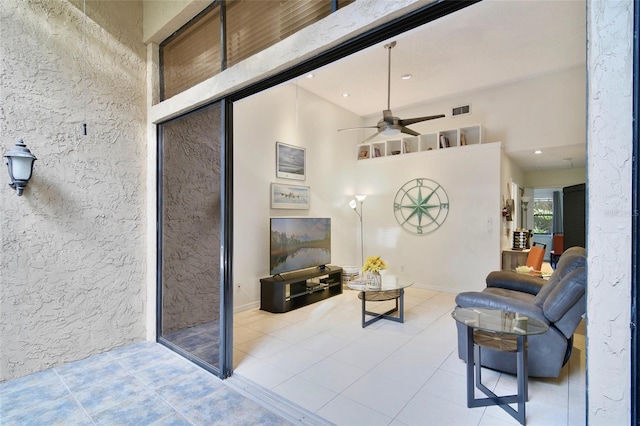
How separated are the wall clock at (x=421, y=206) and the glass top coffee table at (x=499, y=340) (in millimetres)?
3337

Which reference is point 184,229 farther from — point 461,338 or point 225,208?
point 461,338

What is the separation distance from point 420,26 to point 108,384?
328 cm

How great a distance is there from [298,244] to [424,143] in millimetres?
3131

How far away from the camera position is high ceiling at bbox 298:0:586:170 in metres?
3.54

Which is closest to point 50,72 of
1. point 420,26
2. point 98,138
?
point 98,138

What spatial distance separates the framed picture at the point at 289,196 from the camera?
4.93m

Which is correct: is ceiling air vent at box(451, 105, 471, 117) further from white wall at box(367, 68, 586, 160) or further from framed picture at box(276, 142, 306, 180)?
framed picture at box(276, 142, 306, 180)

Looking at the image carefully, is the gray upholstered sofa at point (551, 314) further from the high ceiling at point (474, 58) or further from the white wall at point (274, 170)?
the white wall at point (274, 170)

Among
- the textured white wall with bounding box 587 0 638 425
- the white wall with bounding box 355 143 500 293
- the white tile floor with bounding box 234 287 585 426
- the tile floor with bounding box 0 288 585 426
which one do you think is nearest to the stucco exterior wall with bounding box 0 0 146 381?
the tile floor with bounding box 0 288 585 426

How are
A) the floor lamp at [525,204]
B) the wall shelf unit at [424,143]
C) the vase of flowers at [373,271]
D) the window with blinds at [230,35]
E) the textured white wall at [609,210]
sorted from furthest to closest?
the floor lamp at [525,204] → the wall shelf unit at [424,143] → the vase of flowers at [373,271] → the window with blinds at [230,35] → the textured white wall at [609,210]

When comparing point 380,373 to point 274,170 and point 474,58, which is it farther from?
point 474,58

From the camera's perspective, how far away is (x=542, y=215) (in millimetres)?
8578

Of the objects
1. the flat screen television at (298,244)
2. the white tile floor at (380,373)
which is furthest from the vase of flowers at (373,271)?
the flat screen television at (298,244)

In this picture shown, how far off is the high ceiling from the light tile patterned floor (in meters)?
2.85
